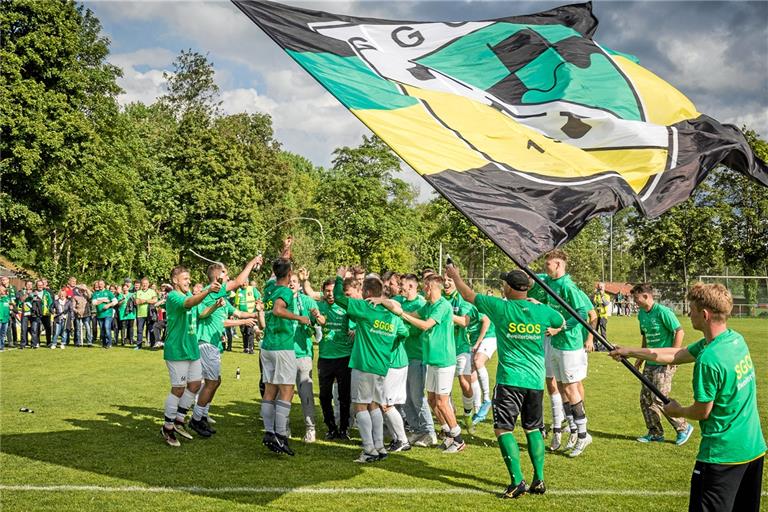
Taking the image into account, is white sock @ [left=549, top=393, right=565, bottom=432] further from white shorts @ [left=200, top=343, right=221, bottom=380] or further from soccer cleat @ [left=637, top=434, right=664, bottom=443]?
white shorts @ [left=200, top=343, right=221, bottom=380]

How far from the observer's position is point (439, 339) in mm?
9406

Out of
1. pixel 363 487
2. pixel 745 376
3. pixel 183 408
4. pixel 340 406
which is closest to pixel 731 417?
pixel 745 376

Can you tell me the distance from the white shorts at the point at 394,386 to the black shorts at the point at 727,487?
4.65 meters

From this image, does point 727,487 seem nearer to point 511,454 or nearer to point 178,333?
point 511,454

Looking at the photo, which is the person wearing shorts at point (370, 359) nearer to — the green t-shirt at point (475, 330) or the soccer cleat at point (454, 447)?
the soccer cleat at point (454, 447)

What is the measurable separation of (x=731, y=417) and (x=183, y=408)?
24.4 ft

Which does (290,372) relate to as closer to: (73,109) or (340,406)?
(340,406)

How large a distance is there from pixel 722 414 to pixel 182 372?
7.16 meters

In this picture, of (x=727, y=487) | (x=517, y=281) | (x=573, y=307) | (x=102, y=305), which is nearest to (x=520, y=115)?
(x=517, y=281)

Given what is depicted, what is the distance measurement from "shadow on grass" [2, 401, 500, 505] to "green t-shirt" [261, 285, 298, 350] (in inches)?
57.7

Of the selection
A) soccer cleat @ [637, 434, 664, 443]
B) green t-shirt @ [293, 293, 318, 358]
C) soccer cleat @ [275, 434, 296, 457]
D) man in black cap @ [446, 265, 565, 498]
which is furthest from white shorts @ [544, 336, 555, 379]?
soccer cleat @ [275, 434, 296, 457]

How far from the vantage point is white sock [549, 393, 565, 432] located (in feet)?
32.8

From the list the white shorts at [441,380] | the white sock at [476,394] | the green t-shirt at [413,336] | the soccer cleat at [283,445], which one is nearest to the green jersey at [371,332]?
the white shorts at [441,380]

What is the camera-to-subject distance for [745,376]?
15.8 feet
